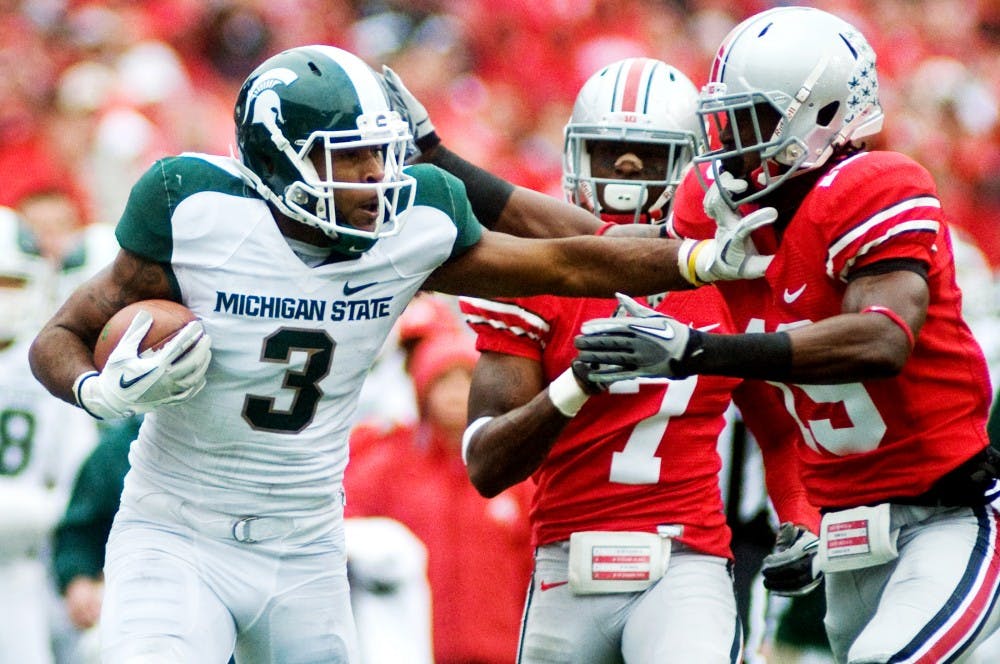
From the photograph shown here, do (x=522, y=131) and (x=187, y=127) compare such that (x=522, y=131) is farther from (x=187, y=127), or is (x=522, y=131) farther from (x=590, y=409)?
(x=590, y=409)

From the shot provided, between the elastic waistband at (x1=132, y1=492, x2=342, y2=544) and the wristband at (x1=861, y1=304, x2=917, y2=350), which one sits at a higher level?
the wristband at (x1=861, y1=304, x2=917, y2=350)

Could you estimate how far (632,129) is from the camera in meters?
4.03

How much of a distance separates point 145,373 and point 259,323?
0.30m

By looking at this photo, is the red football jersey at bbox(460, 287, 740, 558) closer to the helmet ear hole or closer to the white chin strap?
the white chin strap

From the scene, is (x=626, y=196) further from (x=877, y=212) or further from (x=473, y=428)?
(x=877, y=212)

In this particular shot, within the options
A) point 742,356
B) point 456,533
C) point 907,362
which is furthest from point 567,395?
point 456,533

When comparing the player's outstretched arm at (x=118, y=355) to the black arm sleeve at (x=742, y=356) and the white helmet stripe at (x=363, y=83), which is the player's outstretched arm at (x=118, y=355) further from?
the black arm sleeve at (x=742, y=356)

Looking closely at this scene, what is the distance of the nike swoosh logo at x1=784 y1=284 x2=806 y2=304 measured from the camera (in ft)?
11.1

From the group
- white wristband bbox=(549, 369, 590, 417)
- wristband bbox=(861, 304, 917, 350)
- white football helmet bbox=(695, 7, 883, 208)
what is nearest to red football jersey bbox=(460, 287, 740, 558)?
white wristband bbox=(549, 369, 590, 417)

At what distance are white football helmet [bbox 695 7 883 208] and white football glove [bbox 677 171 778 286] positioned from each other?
31mm

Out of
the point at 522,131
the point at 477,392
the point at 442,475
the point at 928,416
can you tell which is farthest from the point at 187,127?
the point at 928,416

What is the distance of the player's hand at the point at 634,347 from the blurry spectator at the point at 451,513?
188cm

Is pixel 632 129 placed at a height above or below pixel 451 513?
above

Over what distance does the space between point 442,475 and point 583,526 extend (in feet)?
4.69
